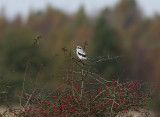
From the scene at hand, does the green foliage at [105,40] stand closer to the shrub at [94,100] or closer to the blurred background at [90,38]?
the blurred background at [90,38]

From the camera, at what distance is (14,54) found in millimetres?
31938

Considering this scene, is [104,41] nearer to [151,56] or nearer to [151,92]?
[151,56]

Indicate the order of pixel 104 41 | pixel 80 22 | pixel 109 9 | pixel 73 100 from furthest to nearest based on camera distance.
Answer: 1. pixel 109 9
2. pixel 80 22
3. pixel 104 41
4. pixel 73 100

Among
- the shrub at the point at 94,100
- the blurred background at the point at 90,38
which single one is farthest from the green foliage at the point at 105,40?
the shrub at the point at 94,100

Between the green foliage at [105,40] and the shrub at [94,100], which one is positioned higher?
the green foliage at [105,40]

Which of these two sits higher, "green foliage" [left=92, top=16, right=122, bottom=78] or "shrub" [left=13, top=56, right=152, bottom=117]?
"green foliage" [left=92, top=16, right=122, bottom=78]

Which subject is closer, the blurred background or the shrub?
the shrub

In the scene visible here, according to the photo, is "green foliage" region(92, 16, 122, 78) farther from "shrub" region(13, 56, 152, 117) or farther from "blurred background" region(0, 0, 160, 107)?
"shrub" region(13, 56, 152, 117)

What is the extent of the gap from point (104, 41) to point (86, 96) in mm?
29498

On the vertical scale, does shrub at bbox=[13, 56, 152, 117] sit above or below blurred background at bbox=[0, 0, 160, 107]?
below

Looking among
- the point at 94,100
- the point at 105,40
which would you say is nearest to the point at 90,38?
the point at 105,40

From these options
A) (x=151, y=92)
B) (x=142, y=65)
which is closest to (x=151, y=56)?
(x=142, y=65)

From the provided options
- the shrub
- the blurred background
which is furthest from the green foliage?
the shrub

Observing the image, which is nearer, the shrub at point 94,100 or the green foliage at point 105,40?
the shrub at point 94,100
